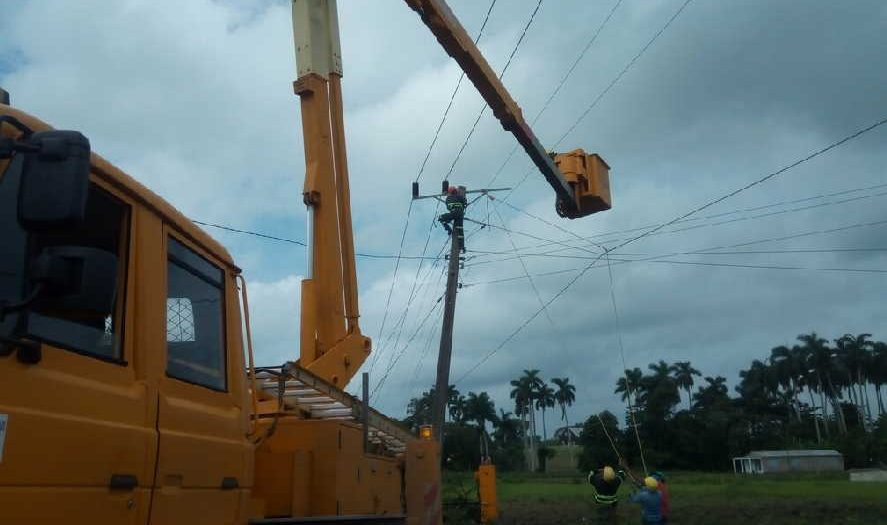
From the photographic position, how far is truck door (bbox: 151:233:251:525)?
335 cm

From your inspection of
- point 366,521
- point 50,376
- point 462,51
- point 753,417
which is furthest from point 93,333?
point 753,417

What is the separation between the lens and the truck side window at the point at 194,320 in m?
3.65

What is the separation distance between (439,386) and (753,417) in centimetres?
7645

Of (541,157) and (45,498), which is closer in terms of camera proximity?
(45,498)

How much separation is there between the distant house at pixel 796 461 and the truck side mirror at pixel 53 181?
71611mm

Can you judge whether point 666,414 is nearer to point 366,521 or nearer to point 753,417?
point 753,417

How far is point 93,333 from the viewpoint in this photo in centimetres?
304

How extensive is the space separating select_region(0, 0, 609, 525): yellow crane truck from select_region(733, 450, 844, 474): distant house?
68894mm

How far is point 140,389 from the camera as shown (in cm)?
321

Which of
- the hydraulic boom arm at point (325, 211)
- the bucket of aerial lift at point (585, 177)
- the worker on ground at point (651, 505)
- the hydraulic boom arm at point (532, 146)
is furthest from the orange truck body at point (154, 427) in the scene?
the worker on ground at point (651, 505)

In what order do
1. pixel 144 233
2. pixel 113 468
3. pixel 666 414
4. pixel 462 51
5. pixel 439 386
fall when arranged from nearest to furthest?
1. pixel 113 468
2. pixel 144 233
3. pixel 462 51
4. pixel 439 386
5. pixel 666 414

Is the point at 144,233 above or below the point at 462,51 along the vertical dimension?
below

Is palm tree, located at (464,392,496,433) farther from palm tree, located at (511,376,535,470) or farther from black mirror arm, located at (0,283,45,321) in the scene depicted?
black mirror arm, located at (0,283,45,321)

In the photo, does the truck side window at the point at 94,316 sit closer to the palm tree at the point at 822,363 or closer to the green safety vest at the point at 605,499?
the green safety vest at the point at 605,499
